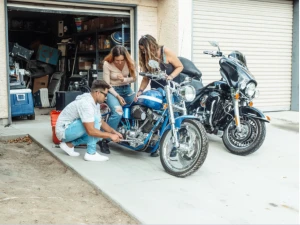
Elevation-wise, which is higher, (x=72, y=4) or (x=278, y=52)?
(x=72, y=4)

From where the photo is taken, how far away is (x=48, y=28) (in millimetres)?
13445

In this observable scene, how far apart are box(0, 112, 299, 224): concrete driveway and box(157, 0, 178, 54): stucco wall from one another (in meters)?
2.89

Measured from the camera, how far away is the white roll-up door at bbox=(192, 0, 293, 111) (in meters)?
8.33

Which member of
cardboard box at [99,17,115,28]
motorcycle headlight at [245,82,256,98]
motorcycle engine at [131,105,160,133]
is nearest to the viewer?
motorcycle engine at [131,105,160,133]

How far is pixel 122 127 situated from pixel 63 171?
36.3 inches

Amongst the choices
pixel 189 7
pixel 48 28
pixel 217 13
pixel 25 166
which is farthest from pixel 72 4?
pixel 48 28

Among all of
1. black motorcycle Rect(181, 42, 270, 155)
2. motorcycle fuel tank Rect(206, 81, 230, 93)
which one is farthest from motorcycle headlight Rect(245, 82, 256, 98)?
motorcycle fuel tank Rect(206, 81, 230, 93)

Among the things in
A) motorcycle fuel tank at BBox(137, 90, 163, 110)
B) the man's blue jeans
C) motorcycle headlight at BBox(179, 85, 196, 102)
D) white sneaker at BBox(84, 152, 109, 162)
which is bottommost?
white sneaker at BBox(84, 152, 109, 162)

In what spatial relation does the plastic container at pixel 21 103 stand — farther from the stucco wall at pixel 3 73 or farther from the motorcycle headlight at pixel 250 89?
the motorcycle headlight at pixel 250 89

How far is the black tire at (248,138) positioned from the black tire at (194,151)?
1.18 meters

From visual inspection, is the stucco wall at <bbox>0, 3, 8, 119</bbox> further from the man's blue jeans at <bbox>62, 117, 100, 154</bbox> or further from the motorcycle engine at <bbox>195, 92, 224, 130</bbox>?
the motorcycle engine at <bbox>195, 92, 224, 130</bbox>

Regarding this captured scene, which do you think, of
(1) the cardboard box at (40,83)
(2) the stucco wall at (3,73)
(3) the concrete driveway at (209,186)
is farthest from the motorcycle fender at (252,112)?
(1) the cardboard box at (40,83)

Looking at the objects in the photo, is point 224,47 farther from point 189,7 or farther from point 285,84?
point 285,84

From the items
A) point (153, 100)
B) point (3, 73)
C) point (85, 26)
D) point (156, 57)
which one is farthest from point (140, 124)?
point (85, 26)
